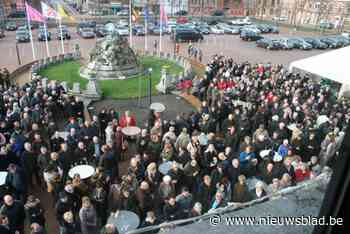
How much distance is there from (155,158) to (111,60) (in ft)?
43.7

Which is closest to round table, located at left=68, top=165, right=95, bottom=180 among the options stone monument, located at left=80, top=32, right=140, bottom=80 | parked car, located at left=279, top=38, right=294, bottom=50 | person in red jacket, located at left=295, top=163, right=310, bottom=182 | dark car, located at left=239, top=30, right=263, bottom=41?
person in red jacket, located at left=295, top=163, right=310, bottom=182

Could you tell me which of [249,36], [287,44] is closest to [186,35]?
[249,36]

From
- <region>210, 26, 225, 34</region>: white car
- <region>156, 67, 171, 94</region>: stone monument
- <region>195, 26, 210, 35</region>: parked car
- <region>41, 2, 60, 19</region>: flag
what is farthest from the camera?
<region>210, 26, 225, 34</region>: white car

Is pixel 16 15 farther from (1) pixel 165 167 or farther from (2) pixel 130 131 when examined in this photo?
(1) pixel 165 167

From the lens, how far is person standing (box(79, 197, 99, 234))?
6.05 metres

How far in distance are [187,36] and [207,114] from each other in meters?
28.2

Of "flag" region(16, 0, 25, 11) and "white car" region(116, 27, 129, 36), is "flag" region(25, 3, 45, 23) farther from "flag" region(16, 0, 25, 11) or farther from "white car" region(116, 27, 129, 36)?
"flag" region(16, 0, 25, 11)

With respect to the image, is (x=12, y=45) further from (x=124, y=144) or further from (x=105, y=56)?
(x=124, y=144)

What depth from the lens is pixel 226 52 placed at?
33.1 metres

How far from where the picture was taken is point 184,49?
33.5m

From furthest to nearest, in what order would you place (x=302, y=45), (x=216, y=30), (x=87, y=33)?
(x=216, y=30) < (x=87, y=33) < (x=302, y=45)

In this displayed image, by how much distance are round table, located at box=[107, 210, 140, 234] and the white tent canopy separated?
39.7ft

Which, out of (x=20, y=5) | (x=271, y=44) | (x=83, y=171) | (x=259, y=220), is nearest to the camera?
(x=259, y=220)

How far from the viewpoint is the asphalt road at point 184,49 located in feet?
92.1
